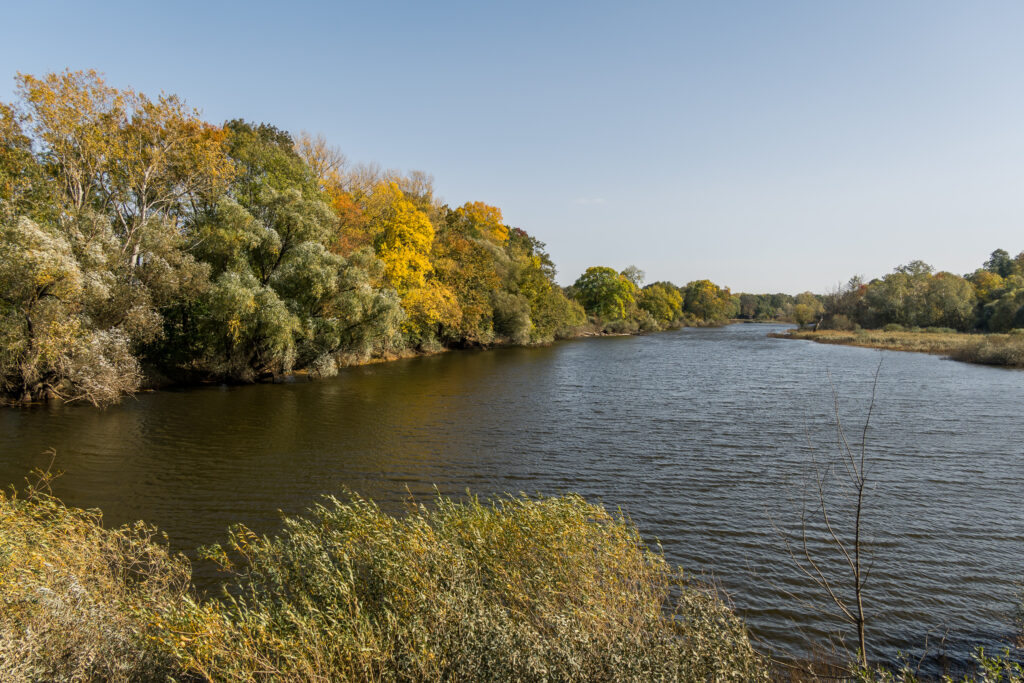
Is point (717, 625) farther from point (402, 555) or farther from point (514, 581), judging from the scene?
point (402, 555)

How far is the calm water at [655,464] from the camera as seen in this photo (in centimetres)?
938

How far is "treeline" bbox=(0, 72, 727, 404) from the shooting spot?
2053 cm

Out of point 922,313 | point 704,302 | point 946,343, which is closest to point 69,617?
point 946,343

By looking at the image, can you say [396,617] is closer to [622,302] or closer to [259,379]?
[259,379]

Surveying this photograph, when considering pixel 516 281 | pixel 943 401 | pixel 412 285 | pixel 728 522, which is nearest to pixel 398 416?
pixel 728 522

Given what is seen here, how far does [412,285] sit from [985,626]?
38167mm

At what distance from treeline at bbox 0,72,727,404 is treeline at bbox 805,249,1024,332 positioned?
7123cm

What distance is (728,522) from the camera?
1173cm

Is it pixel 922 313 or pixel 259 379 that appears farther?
pixel 922 313

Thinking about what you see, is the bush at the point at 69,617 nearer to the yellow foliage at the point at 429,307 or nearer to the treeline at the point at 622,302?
the yellow foliage at the point at 429,307

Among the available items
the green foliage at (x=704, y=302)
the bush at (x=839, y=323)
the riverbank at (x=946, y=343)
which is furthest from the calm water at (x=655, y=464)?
the green foliage at (x=704, y=302)

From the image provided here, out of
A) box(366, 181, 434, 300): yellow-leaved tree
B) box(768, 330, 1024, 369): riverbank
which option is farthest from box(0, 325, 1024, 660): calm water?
box(768, 330, 1024, 369): riverbank

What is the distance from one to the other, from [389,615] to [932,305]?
92725 millimetres

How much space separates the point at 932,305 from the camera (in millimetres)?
74750
